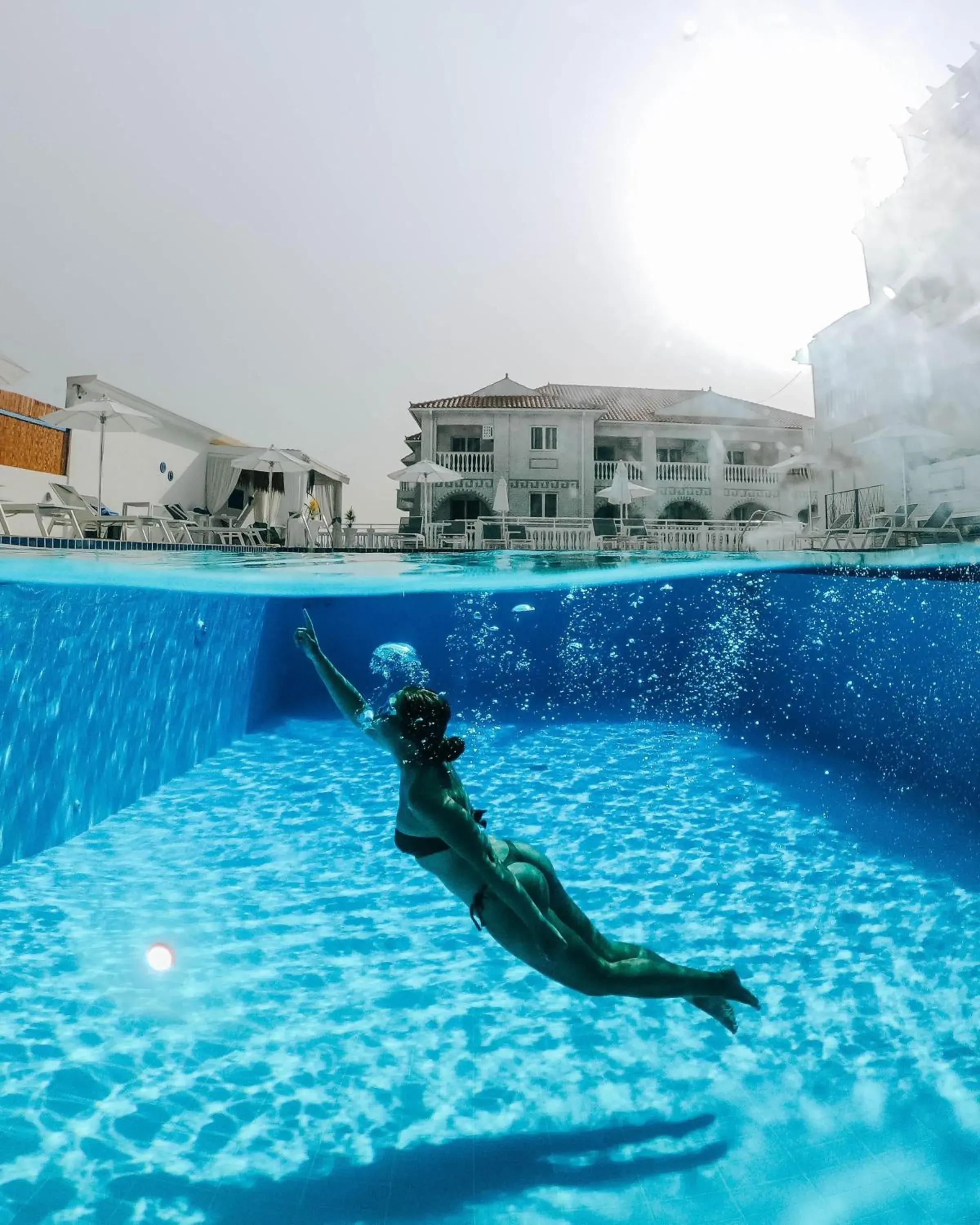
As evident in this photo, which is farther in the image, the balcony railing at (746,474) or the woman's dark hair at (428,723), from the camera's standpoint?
the balcony railing at (746,474)

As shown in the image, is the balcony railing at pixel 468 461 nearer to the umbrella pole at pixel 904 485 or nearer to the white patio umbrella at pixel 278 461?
the white patio umbrella at pixel 278 461

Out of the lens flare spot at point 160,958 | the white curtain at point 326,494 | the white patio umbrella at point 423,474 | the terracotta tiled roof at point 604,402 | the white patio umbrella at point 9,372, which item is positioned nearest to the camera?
the lens flare spot at point 160,958

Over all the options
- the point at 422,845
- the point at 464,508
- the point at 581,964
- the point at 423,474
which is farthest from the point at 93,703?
the point at 464,508

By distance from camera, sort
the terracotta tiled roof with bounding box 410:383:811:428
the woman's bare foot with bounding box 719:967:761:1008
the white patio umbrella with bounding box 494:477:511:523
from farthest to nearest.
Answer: the terracotta tiled roof with bounding box 410:383:811:428 → the white patio umbrella with bounding box 494:477:511:523 → the woman's bare foot with bounding box 719:967:761:1008

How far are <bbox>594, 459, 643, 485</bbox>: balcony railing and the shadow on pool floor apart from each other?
22.2 metres

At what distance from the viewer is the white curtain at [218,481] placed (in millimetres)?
20766

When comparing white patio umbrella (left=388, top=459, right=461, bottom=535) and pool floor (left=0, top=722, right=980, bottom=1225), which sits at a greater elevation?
white patio umbrella (left=388, top=459, right=461, bottom=535)

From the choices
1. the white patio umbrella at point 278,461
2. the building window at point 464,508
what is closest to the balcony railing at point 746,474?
the building window at point 464,508

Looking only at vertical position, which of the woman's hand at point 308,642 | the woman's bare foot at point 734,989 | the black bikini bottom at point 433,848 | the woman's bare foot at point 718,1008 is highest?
the woman's hand at point 308,642

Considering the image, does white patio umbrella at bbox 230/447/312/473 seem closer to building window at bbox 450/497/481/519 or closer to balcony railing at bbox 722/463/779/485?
balcony railing at bbox 722/463/779/485

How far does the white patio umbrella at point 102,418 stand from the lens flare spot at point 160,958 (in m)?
10.3

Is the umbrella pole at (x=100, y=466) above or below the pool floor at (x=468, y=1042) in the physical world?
above

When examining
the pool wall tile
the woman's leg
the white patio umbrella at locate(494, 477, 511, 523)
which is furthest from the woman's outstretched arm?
the white patio umbrella at locate(494, 477, 511, 523)

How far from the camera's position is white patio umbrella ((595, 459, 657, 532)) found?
1966cm
